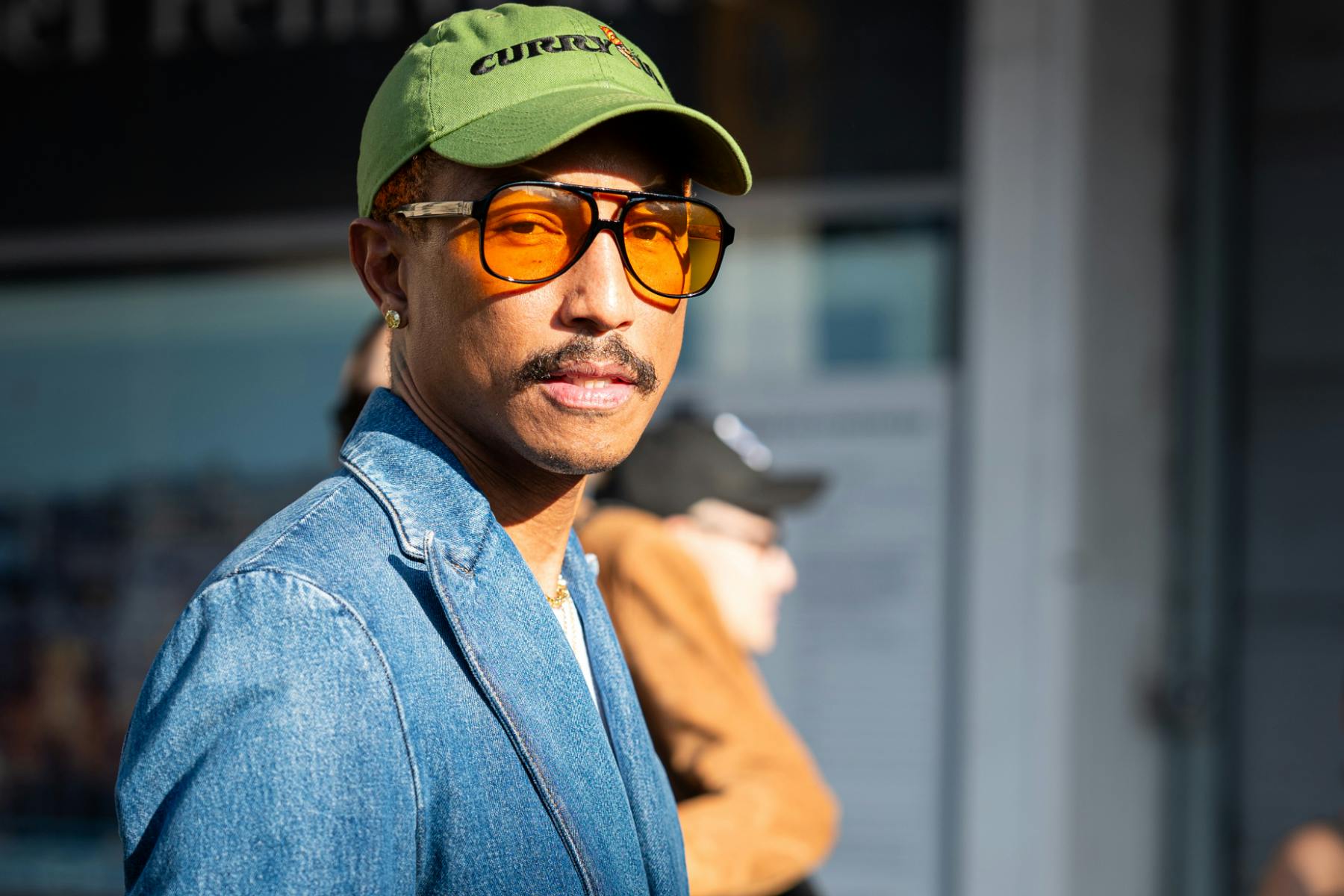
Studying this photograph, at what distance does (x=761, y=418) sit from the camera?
493 cm

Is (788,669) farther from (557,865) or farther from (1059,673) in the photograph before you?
(557,865)

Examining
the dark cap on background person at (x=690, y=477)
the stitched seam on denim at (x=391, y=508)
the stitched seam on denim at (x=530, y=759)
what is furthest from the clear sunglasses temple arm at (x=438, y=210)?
the dark cap on background person at (x=690, y=477)

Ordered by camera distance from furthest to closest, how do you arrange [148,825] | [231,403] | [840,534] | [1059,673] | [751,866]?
[231,403]
[840,534]
[1059,673]
[751,866]
[148,825]

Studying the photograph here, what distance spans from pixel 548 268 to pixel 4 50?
539cm

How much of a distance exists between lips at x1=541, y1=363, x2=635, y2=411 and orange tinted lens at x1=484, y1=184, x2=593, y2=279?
0.09m

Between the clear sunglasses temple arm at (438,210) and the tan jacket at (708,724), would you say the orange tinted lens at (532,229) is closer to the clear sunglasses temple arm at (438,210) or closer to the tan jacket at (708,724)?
the clear sunglasses temple arm at (438,210)

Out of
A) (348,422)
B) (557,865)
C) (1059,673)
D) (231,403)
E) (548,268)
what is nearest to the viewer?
(557,865)

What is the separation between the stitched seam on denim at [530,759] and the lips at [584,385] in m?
0.24

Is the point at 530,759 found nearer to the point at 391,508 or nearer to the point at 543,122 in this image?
the point at 391,508

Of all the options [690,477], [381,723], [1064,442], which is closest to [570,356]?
[381,723]

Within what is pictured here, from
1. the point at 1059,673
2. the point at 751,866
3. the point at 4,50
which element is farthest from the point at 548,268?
the point at 4,50

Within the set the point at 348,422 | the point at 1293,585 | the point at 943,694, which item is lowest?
the point at 943,694

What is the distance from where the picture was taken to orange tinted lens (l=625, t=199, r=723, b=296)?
1351mm

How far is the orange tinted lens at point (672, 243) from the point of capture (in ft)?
4.43
